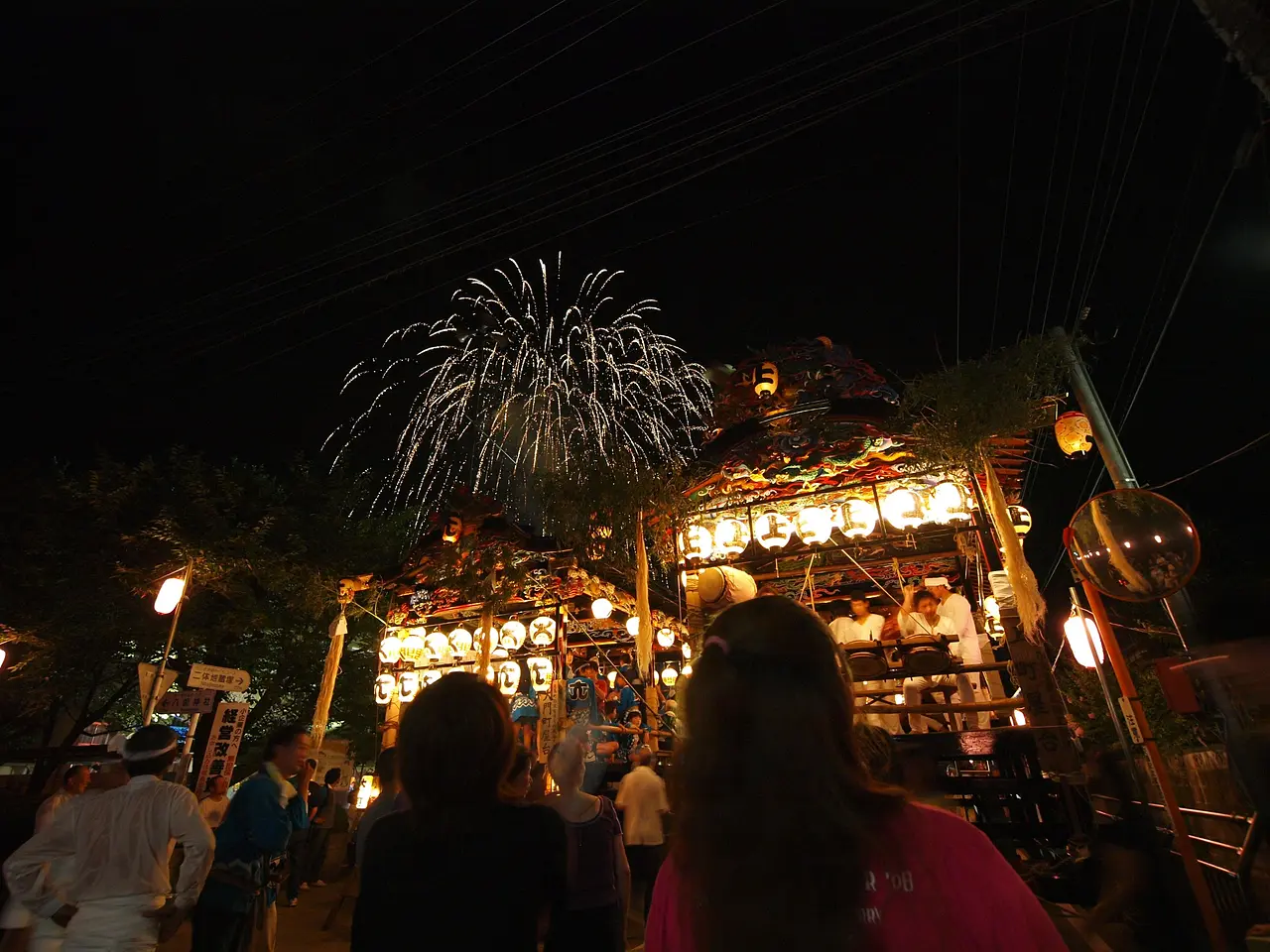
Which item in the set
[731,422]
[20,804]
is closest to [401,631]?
[20,804]

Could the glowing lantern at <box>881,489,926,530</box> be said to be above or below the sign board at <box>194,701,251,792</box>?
above

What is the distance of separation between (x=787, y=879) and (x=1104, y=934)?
20.9 feet

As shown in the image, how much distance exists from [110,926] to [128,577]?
15736 mm

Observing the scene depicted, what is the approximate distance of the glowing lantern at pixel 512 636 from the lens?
12797 millimetres

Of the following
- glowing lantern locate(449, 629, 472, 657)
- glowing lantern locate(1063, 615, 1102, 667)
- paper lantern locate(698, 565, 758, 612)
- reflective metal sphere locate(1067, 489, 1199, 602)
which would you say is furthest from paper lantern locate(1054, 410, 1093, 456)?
glowing lantern locate(449, 629, 472, 657)

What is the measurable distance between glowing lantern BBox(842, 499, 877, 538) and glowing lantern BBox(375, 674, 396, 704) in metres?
10.2

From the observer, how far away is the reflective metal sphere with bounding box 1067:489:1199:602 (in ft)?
17.1

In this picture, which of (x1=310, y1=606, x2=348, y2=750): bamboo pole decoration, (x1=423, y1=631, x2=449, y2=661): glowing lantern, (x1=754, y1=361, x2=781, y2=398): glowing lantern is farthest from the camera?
(x1=423, y1=631, x2=449, y2=661): glowing lantern

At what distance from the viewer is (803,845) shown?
106 cm

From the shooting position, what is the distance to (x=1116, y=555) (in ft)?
18.0

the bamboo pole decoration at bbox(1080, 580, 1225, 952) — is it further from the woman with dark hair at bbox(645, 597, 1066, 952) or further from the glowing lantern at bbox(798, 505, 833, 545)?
the woman with dark hair at bbox(645, 597, 1066, 952)

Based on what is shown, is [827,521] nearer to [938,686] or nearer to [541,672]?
[938,686]

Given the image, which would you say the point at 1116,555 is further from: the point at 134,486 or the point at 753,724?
the point at 134,486

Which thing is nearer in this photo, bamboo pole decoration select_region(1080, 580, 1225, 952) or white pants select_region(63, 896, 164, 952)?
white pants select_region(63, 896, 164, 952)
